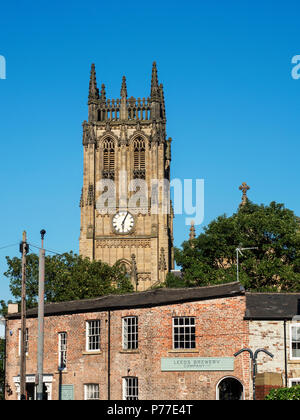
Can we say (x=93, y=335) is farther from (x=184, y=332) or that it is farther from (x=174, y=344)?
(x=184, y=332)

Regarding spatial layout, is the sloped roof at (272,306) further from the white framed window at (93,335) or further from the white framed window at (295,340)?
the white framed window at (93,335)

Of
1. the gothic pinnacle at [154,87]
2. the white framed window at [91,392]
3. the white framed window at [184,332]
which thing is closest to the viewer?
the white framed window at [184,332]

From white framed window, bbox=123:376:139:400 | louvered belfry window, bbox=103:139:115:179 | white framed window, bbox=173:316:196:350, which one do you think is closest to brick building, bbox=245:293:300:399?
white framed window, bbox=173:316:196:350

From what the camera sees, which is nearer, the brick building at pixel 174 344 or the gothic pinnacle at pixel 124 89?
the brick building at pixel 174 344

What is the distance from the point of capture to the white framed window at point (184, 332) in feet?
129

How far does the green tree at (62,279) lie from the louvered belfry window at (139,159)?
39.2 m

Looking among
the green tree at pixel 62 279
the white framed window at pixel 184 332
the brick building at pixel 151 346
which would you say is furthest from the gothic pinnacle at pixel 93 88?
the white framed window at pixel 184 332

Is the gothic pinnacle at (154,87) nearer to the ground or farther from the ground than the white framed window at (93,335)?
farther from the ground

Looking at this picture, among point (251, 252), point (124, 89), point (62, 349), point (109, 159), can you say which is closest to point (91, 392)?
point (62, 349)

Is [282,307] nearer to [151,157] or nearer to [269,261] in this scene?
[269,261]

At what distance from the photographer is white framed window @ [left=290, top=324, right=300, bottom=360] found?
37.9 m

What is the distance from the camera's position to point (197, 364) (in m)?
38.6
